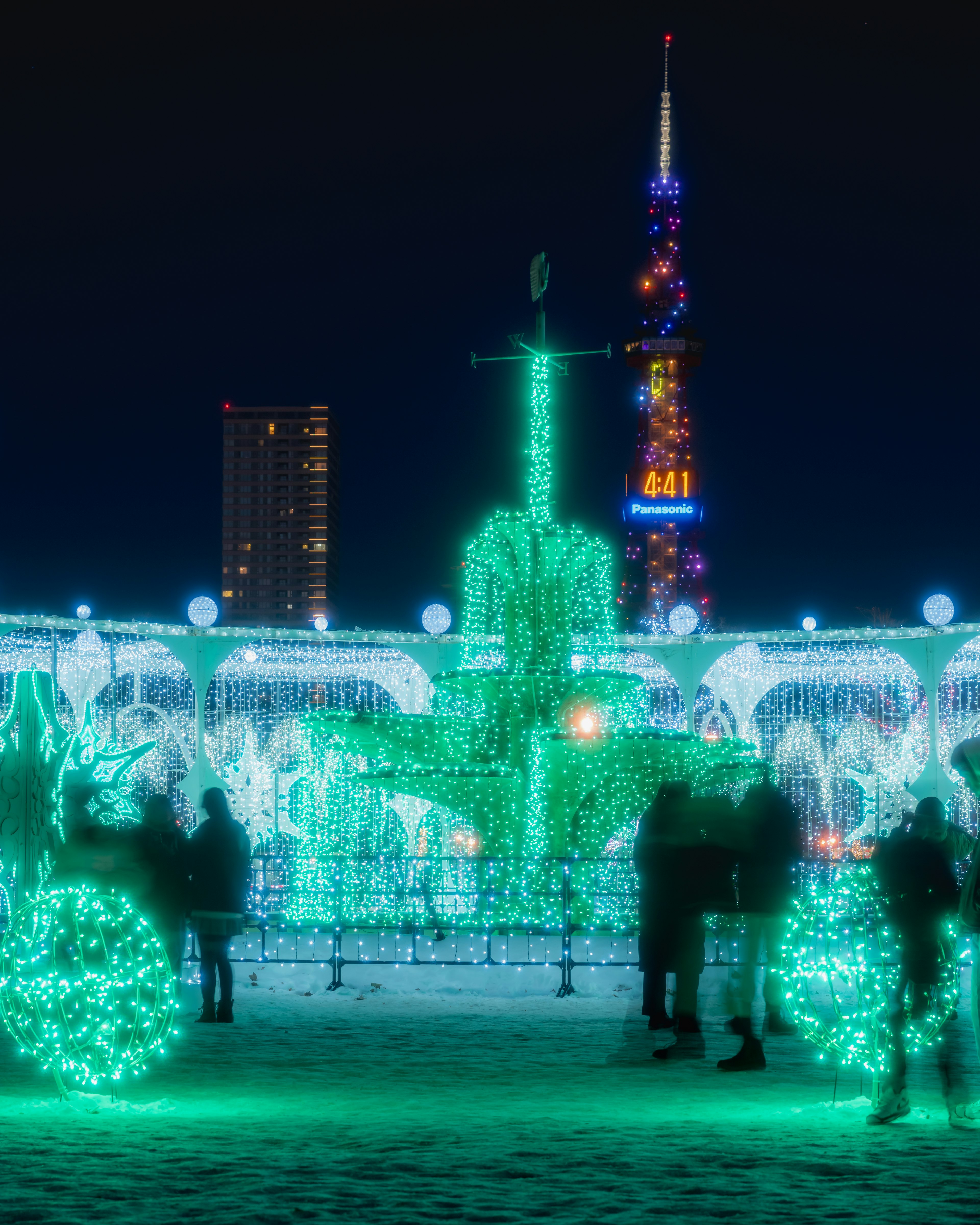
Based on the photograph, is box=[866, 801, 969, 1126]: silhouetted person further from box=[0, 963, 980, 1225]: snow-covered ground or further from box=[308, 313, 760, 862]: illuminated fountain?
box=[308, 313, 760, 862]: illuminated fountain

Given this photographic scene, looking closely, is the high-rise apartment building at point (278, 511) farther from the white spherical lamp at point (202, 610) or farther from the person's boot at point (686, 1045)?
the person's boot at point (686, 1045)

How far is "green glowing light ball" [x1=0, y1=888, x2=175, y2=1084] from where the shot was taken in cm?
818

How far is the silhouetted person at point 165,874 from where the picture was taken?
35.4 ft

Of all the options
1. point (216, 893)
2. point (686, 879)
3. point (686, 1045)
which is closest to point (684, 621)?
point (216, 893)

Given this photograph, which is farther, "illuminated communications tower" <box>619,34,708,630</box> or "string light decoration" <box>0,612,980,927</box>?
"illuminated communications tower" <box>619,34,708,630</box>

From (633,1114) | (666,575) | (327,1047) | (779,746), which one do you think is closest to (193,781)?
(779,746)

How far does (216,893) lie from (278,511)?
181m

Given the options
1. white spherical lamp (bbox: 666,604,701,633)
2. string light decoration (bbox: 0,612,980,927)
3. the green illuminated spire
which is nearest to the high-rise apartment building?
string light decoration (bbox: 0,612,980,927)

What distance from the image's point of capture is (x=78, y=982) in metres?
8.36

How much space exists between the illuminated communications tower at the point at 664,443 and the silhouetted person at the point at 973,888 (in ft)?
226

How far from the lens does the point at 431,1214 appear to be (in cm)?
568

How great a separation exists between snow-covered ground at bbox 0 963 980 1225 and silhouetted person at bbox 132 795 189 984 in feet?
2.05

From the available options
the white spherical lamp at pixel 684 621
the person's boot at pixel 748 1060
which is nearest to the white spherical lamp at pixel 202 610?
the white spherical lamp at pixel 684 621

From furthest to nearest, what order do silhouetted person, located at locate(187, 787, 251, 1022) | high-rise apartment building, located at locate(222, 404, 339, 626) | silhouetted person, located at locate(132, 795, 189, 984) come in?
high-rise apartment building, located at locate(222, 404, 339, 626), silhouetted person, located at locate(187, 787, 251, 1022), silhouetted person, located at locate(132, 795, 189, 984)
